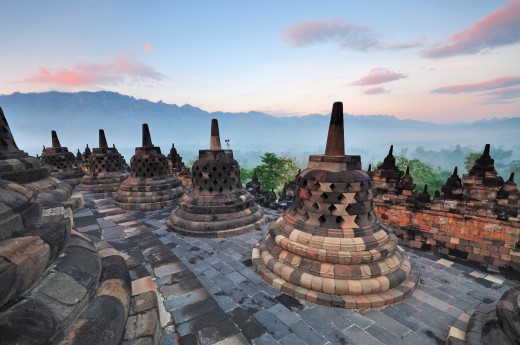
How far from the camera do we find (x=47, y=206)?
10.4ft

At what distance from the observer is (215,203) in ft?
30.2

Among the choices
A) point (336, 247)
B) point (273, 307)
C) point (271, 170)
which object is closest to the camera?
point (273, 307)

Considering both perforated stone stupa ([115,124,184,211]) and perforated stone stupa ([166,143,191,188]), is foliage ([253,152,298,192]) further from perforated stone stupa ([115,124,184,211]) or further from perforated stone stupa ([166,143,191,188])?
perforated stone stupa ([115,124,184,211])

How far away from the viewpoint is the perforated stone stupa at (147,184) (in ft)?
38.9

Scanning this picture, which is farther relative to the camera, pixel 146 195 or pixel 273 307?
pixel 146 195

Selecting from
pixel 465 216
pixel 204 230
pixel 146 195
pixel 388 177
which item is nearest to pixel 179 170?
pixel 146 195

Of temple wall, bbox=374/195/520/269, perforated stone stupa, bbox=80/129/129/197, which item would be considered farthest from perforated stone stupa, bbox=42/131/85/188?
temple wall, bbox=374/195/520/269

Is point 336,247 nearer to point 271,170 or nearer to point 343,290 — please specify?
point 343,290

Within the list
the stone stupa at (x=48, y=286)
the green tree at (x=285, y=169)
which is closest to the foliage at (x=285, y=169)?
the green tree at (x=285, y=169)

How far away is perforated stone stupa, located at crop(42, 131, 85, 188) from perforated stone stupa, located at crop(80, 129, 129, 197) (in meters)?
1.04

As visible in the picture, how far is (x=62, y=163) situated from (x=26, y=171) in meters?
11.5

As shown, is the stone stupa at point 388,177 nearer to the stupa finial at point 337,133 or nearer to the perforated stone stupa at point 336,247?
the perforated stone stupa at point 336,247

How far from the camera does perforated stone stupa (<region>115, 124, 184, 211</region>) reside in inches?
467

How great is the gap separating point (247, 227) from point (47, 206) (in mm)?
6534
